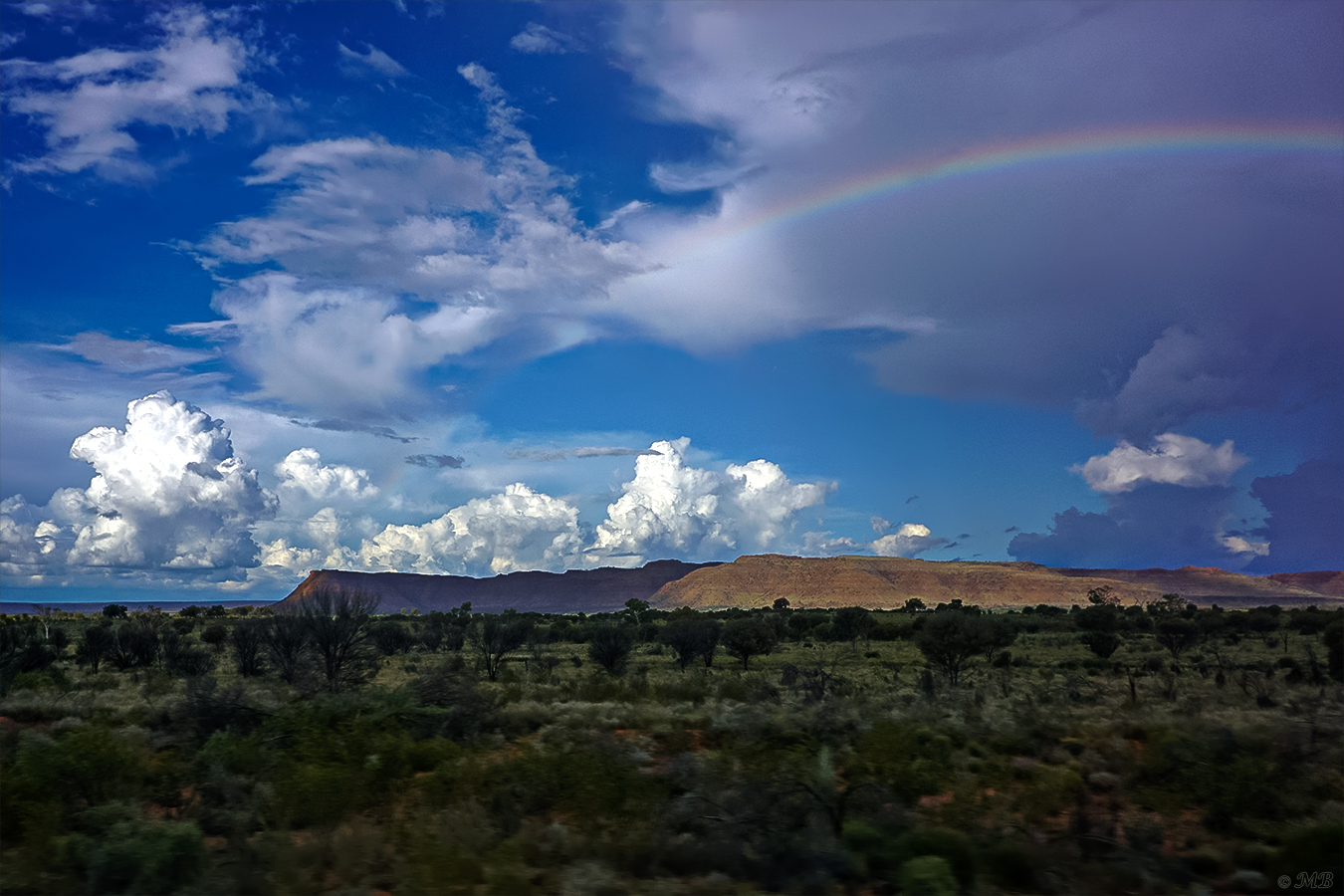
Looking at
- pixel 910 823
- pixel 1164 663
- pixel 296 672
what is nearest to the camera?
pixel 910 823

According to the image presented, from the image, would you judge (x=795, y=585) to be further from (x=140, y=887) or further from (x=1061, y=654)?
(x=140, y=887)

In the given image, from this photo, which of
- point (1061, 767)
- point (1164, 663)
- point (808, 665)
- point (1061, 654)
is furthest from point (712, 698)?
point (1061, 654)

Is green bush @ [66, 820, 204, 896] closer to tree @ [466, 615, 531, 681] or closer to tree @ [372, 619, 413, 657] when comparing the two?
tree @ [466, 615, 531, 681]

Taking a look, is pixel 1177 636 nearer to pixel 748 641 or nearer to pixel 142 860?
pixel 748 641

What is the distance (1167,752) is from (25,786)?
19285 millimetres

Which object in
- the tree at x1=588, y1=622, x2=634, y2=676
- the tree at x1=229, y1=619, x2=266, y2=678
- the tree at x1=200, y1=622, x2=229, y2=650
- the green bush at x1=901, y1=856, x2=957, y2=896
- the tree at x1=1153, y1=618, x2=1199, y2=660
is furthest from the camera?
the tree at x1=200, y1=622, x2=229, y2=650

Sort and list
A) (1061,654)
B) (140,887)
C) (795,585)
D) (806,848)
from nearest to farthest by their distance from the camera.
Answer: (140,887)
(806,848)
(1061,654)
(795,585)

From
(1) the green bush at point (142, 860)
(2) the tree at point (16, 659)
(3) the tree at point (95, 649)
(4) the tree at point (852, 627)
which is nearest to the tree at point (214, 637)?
(3) the tree at point (95, 649)

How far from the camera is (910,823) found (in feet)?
41.4

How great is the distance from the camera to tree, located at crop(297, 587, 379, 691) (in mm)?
29734

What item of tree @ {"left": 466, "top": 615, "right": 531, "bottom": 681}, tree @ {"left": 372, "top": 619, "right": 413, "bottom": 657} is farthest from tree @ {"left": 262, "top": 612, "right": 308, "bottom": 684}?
tree @ {"left": 372, "top": 619, "right": 413, "bottom": 657}

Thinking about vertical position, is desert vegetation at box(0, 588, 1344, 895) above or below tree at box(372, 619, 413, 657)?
above

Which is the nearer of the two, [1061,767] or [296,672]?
[1061,767]

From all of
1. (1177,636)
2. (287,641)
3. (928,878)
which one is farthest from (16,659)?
(1177,636)
